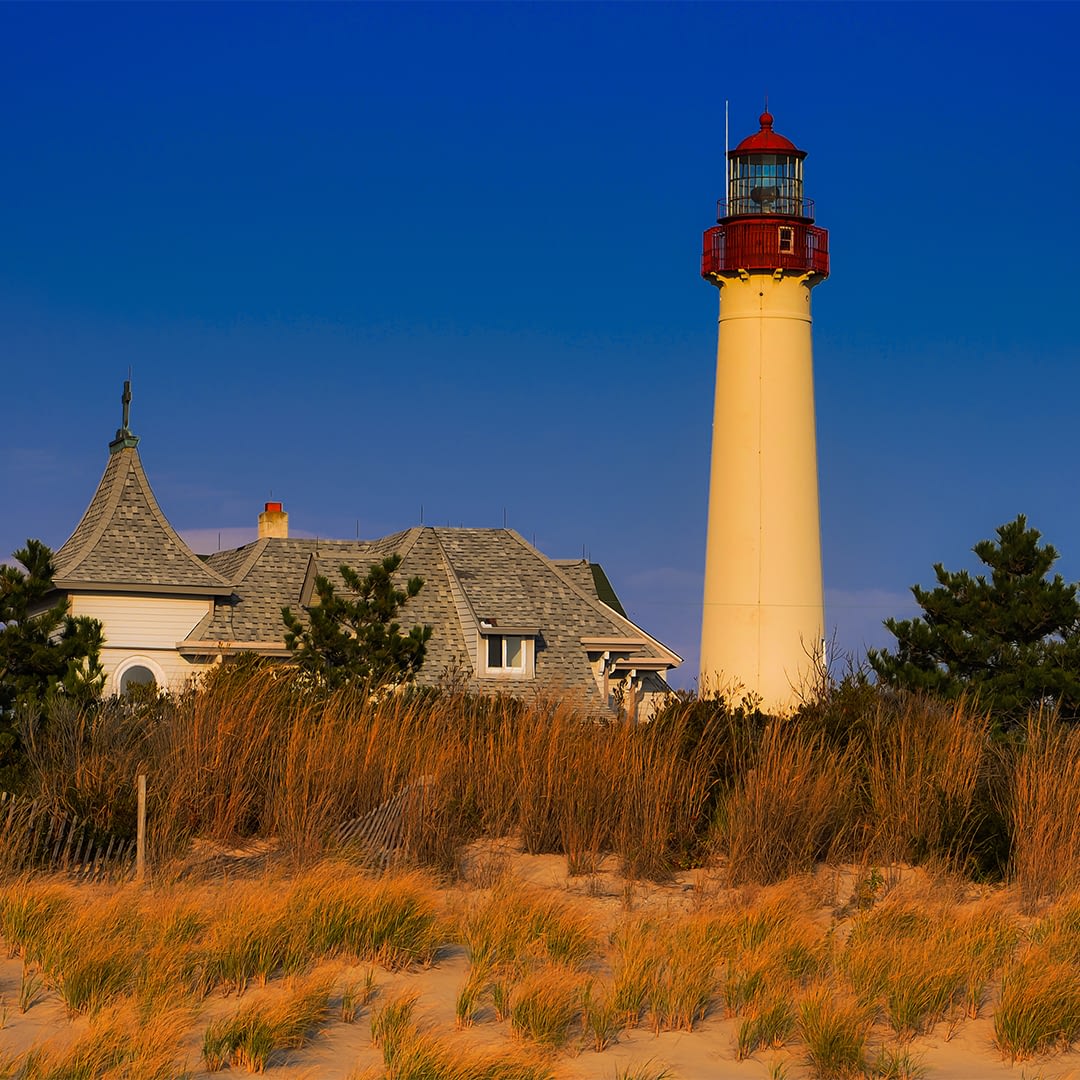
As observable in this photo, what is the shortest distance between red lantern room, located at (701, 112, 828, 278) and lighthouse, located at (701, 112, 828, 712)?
0.12 feet

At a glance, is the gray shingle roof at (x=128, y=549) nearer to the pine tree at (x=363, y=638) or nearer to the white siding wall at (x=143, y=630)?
the white siding wall at (x=143, y=630)

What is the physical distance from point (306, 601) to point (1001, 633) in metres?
15.1

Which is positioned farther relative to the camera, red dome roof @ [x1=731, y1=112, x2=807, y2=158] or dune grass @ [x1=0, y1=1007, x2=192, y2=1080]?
red dome roof @ [x1=731, y1=112, x2=807, y2=158]

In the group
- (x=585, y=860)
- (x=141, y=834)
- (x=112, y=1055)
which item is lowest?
(x=112, y=1055)

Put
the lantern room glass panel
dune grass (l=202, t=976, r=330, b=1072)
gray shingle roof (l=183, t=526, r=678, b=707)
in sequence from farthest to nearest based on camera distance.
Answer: gray shingle roof (l=183, t=526, r=678, b=707)
the lantern room glass panel
dune grass (l=202, t=976, r=330, b=1072)

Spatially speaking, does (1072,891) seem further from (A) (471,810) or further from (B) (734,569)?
(B) (734,569)

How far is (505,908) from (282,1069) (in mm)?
2698

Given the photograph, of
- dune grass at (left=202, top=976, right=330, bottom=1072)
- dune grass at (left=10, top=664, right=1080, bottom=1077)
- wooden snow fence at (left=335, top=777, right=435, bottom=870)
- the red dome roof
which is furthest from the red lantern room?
dune grass at (left=202, top=976, right=330, bottom=1072)

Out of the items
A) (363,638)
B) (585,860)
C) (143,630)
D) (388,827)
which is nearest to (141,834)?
(388,827)

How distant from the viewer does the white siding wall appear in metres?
31.8

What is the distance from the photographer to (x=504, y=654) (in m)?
34.0

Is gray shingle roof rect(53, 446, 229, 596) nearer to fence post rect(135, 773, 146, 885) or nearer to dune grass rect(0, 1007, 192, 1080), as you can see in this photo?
fence post rect(135, 773, 146, 885)

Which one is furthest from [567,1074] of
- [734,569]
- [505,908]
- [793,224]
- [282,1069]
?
[793,224]

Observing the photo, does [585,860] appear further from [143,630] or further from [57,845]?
[143,630]
